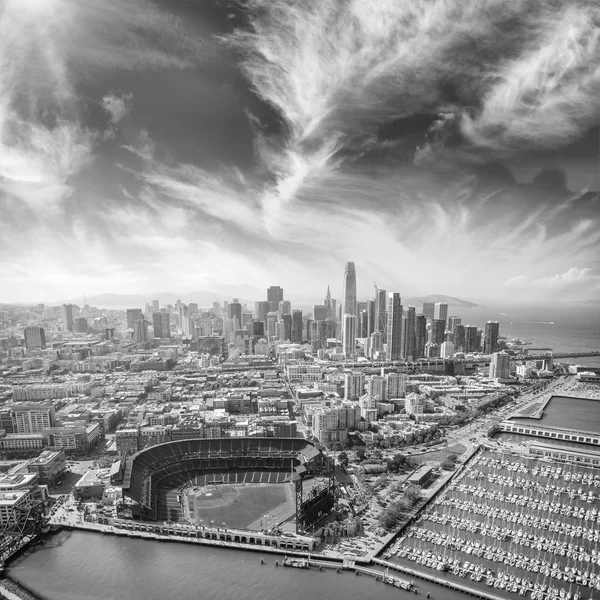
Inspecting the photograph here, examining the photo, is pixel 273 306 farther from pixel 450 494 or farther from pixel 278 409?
pixel 450 494

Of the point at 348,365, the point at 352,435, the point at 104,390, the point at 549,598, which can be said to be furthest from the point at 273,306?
the point at 549,598

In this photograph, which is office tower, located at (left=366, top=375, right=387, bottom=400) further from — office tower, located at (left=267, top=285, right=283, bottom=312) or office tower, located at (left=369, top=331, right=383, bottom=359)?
office tower, located at (left=267, top=285, right=283, bottom=312)

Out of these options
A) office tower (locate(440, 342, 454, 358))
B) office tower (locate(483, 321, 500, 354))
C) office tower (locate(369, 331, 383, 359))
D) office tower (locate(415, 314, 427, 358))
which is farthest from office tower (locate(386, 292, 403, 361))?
office tower (locate(483, 321, 500, 354))

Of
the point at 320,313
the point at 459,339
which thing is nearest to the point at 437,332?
the point at 459,339

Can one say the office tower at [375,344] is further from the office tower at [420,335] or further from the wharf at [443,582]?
the wharf at [443,582]

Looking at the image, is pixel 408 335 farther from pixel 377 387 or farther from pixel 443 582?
pixel 443 582

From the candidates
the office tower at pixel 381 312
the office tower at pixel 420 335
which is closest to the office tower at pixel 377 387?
the office tower at pixel 420 335
